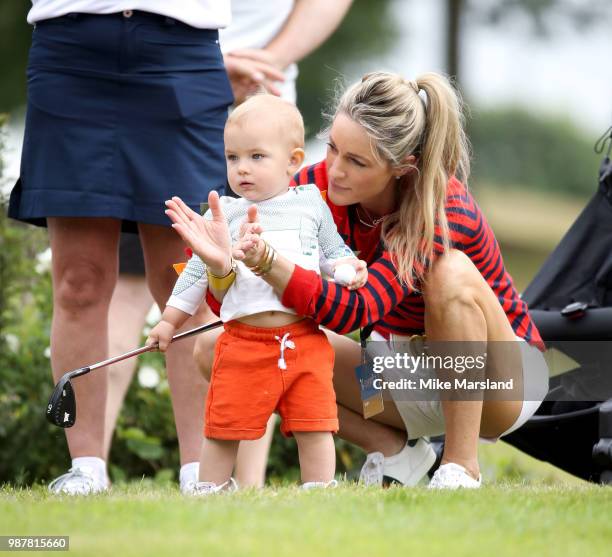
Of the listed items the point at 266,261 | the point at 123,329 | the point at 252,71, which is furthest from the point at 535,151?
the point at 266,261

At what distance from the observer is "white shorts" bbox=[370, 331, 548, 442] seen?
12.1 ft

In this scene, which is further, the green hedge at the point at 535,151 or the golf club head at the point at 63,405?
the green hedge at the point at 535,151

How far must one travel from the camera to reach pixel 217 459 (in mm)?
3242

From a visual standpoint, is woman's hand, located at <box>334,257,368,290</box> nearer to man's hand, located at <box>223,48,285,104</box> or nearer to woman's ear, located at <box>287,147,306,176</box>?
woman's ear, located at <box>287,147,306,176</box>

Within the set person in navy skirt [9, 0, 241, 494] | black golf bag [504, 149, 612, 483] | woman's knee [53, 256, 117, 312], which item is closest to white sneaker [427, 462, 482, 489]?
black golf bag [504, 149, 612, 483]

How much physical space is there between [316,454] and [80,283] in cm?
91

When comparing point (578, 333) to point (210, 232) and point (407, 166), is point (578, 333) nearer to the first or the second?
point (407, 166)

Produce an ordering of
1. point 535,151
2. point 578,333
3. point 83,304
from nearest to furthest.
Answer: point 83,304, point 578,333, point 535,151

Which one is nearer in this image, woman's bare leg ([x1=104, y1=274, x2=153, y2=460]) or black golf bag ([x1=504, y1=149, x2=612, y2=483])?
black golf bag ([x1=504, y1=149, x2=612, y2=483])

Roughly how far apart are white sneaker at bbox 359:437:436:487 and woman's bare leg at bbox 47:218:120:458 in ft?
2.89

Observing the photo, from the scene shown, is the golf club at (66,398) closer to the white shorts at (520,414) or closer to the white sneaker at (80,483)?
the white sneaker at (80,483)

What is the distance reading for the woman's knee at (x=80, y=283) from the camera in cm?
354

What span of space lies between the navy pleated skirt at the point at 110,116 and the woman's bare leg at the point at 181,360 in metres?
0.17

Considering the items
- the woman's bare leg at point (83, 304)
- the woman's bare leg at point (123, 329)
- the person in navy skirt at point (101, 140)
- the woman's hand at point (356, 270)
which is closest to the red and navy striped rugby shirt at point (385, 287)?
the woman's hand at point (356, 270)
